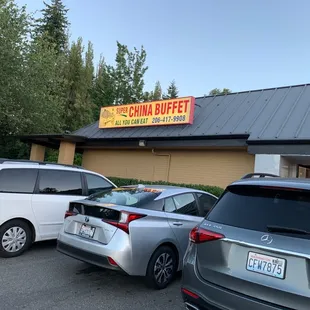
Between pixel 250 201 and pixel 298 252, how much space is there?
0.66 metres

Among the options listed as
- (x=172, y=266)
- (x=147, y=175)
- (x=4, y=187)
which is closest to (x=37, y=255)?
(x=4, y=187)

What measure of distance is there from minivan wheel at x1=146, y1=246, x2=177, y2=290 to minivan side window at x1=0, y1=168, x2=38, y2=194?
2885mm

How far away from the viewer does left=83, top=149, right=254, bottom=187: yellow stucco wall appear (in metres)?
11.2

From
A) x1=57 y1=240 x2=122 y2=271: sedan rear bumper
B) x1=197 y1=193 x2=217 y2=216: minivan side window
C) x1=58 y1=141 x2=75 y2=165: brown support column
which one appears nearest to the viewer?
x1=57 y1=240 x2=122 y2=271: sedan rear bumper

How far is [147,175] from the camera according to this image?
13742mm

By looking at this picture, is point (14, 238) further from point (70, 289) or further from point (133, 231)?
point (133, 231)

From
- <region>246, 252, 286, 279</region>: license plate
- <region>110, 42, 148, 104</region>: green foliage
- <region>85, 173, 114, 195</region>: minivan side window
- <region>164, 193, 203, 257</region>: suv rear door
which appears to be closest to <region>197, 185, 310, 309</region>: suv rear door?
<region>246, 252, 286, 279</region>: license plate

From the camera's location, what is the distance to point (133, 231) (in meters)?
4.20

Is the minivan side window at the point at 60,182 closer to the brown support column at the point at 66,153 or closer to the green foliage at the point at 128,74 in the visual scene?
the brown support column at the point at 66,153

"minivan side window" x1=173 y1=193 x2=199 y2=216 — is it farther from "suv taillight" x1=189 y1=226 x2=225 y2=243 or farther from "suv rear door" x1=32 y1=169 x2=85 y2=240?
"suv rear door" x1=32 y1=169 x2=85 y2=240

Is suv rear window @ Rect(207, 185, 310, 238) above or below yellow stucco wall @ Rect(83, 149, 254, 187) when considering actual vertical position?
below

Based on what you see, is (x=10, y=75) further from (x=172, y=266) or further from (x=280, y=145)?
(x=172, y=266)

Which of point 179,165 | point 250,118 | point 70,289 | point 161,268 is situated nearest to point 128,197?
point 161,268

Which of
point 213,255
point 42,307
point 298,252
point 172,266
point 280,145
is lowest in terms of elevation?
point 42,307
